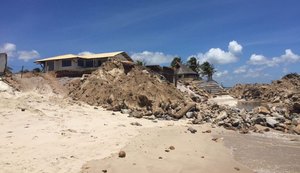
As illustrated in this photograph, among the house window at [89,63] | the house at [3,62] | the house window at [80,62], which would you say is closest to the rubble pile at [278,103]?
the house window at [89,63]

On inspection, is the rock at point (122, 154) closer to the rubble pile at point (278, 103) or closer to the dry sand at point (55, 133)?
the dry sand at point (55, 133)

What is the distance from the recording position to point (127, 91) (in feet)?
94.6

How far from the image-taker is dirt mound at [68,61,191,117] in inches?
1083

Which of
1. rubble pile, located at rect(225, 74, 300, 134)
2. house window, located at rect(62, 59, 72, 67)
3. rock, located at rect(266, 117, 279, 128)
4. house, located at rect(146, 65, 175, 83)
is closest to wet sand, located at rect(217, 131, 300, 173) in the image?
rock, located at rect(266, 117, 279, 128)

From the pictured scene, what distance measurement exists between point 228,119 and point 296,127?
4.40 m

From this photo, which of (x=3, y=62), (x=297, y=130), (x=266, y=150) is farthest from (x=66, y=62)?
(x=266, y=150)

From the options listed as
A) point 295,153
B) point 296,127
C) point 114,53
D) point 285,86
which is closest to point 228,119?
point 296,127

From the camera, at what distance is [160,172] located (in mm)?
10953

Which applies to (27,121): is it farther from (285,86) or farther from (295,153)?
(285,86)

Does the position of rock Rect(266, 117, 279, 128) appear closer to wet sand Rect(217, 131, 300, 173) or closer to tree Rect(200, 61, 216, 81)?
wet sand Rect(217, 131, 300, 173)

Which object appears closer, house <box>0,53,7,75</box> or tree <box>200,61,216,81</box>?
house <box>0,53,7,75</box>

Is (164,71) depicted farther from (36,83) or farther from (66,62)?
Answer: (36,83)

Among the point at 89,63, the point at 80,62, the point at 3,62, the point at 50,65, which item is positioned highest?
the point at 80,62

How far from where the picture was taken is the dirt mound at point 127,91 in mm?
27500
